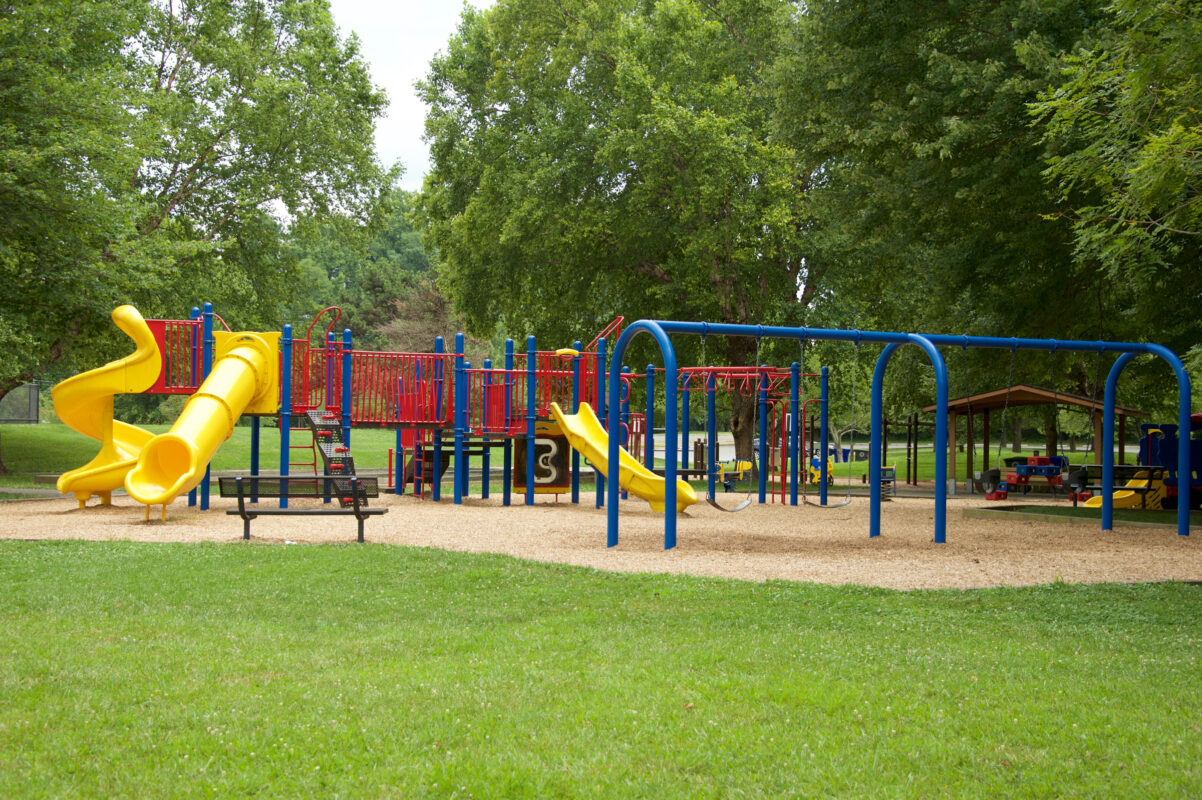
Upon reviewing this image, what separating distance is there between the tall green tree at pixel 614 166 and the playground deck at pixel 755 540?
10.8 m

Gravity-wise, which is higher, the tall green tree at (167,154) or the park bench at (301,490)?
the tall green tree at (167,154)

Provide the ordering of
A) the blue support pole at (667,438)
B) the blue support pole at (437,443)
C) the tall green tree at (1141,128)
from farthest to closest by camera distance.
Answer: the blue support pole at (437,443) → the blue support pole at (667,438) → the tall green tree at (1141,128)

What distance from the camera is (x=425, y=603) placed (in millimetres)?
7855

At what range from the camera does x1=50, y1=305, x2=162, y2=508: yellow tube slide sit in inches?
661

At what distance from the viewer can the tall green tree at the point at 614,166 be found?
26375mm

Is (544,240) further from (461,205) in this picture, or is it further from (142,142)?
(142,142)

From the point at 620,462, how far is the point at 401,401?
5.38m

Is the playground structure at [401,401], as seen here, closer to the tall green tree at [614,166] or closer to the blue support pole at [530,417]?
the blue support pole at [530,417]

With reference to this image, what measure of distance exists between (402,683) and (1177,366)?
1338cm

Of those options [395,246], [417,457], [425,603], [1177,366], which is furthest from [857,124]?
[395,246]

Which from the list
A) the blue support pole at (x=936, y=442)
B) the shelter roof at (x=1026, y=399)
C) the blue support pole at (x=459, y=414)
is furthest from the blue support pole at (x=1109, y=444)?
the blue support pole at (x=459, y=414)

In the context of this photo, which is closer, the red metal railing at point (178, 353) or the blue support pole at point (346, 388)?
the red metal railing at point (178, 353)

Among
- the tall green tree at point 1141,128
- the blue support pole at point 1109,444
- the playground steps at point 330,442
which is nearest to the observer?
the tall green tree at point 1141,128

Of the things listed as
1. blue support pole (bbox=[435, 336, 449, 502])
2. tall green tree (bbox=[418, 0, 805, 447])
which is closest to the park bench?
blue support pole (bbox=[435, 336, 449, 502])
